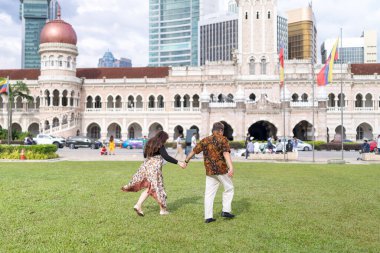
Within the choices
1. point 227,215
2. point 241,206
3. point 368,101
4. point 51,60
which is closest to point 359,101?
point 368,101

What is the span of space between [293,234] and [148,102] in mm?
49337

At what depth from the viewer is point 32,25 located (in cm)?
17012

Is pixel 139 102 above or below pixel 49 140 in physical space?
above

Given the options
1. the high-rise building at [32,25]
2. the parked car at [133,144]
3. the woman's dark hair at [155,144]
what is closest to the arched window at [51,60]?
the parked car at [133,144]

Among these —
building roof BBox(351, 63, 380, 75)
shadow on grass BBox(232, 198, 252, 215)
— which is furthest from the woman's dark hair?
building roof BBox(351, 63, 380, 75)

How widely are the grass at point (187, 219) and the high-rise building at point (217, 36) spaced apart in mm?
111106

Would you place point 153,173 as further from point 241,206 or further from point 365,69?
point 365,69

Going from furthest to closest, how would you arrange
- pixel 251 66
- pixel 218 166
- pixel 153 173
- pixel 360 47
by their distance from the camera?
pixel 360 47, pixel 251 66, pixel 153 173, pixel 218 166

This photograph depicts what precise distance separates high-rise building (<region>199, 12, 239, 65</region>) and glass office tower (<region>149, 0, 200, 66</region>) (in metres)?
2.70

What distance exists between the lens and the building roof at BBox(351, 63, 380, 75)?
5297cm

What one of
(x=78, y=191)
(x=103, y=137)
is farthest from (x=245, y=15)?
(x=78, y=191)

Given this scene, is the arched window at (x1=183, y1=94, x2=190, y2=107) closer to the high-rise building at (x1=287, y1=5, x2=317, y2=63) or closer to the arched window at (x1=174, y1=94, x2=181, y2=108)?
the arched window at (x1=174, y1=94, x2=181, y2=108)

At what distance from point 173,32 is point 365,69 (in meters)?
85.4

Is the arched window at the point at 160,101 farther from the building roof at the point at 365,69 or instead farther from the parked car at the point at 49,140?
the building roof at the point at 365,69
